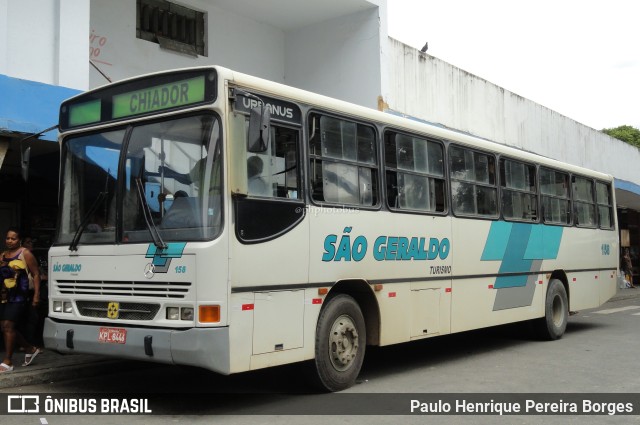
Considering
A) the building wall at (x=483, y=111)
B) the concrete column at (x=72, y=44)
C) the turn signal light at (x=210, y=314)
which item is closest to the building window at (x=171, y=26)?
the concrete column at (x=72, y=44)

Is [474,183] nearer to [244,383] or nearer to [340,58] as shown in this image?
[244,383]

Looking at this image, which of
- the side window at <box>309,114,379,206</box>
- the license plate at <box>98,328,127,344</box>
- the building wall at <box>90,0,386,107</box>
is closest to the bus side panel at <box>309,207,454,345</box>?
the side window at <box>309,114,379,206</box>

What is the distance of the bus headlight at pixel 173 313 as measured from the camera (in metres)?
6.12

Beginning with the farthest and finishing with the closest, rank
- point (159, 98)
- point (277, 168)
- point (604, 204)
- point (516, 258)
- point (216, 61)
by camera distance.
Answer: point (604, 204), point (216, 61), point (516, 258), point (277, 168), point (159, 98)

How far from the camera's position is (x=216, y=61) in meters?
14.4

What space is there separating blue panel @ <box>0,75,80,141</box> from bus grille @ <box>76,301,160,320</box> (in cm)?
295

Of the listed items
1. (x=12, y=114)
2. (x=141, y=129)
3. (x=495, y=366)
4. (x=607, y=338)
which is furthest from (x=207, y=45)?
(x=607, y=338)

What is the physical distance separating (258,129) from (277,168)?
0.75 meters

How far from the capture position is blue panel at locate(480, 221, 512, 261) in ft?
33.5

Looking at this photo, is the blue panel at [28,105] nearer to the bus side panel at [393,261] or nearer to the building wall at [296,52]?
the building wall at [296,52]

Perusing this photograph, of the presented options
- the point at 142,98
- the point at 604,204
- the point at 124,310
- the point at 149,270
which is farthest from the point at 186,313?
the point at 604,204

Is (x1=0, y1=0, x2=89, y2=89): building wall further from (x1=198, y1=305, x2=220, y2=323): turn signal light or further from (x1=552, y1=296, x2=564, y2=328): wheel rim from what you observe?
(x1=552, y1=296, x2=564, y2=328): wheel rim

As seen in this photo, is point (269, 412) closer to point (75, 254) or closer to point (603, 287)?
point (75, 254)

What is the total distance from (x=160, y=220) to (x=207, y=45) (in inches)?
334
